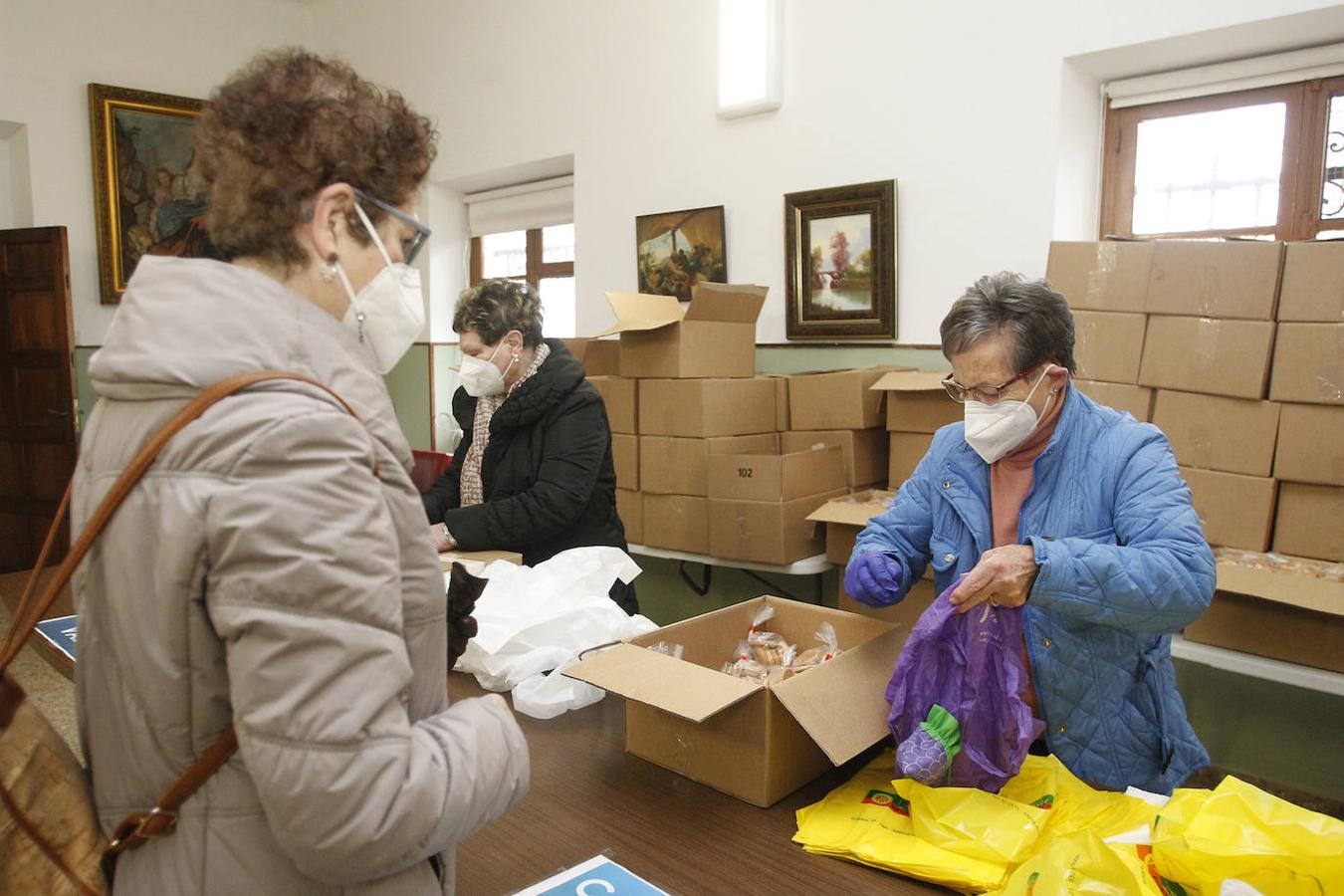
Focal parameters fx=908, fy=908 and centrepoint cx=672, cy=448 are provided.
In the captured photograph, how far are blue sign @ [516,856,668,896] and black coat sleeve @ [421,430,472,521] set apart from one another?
174 cm

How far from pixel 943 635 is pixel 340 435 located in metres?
0.95

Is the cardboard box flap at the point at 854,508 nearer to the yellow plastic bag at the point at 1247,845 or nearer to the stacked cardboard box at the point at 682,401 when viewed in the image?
the stacked cardboard box at the point at 682,401

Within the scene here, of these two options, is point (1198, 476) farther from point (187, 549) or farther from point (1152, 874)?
point (187, 549)

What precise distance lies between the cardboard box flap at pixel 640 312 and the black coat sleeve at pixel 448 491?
61 cm

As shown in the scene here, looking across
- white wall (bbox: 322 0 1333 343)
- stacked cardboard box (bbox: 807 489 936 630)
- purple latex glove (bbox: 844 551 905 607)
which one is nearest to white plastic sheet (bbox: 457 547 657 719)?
purple latex glove (bbox: 844 551 905 607)

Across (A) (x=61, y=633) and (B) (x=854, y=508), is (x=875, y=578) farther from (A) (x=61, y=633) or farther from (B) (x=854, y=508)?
(A) (x=61, y=633)

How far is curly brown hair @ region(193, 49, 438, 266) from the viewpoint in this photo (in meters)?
0.73

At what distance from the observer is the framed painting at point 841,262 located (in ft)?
10.9

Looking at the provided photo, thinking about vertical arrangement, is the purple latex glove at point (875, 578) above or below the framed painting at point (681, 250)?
below

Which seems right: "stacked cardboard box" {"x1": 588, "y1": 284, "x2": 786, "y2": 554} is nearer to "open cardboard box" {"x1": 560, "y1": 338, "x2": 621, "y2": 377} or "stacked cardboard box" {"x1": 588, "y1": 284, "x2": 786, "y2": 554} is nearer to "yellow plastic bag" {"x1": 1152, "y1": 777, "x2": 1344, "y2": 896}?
"open cardboard box" {"x1": 560, "y1": 338, "x2": 621, "y2": 377}

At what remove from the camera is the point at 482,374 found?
2406 mm

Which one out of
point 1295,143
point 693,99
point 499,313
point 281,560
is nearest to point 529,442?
point 499,313

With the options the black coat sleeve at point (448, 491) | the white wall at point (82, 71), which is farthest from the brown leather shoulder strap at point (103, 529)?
the white wall at point (82, 71)

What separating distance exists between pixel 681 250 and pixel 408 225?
3.16 meters
